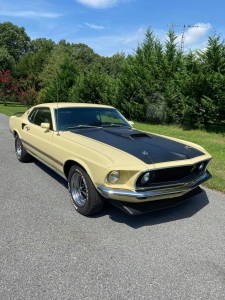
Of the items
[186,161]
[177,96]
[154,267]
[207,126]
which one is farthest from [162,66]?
[154,267]

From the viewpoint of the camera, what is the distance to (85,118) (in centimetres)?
439

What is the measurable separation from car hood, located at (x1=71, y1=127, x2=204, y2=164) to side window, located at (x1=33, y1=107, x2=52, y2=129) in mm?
721

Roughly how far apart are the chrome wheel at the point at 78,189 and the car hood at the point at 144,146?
2.02 feet

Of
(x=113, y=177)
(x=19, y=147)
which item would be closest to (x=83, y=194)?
(x=113, y=177)

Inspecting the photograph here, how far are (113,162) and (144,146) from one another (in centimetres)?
73

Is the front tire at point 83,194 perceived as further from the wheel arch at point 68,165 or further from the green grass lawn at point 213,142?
the green grass lawn at point 213,142

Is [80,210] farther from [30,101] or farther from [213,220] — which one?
[30,101]

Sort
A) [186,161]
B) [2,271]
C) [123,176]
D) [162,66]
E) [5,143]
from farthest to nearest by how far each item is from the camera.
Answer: [162,66], [5,143], [186,161], [123,176], [2,271]

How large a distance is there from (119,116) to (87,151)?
1994mm

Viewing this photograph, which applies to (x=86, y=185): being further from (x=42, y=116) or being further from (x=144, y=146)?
(x=42, y=116)

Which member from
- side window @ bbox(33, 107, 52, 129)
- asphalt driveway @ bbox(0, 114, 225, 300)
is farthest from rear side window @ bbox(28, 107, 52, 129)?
asphalt driveway @ bbox(0, 114, 225, 300)

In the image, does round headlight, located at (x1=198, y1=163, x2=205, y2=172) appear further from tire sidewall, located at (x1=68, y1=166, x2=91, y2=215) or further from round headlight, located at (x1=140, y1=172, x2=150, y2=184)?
tire sidewall, located at (x1=68, y1=166, x2=91, y2=215)

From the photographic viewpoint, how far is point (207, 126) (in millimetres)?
11477

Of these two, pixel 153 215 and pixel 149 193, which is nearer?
pixel 149 193
